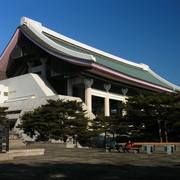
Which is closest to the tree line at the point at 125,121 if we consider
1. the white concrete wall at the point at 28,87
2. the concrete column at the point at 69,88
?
the white concrete wall at the point at 28,87

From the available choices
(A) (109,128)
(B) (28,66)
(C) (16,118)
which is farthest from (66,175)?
(B) (28,66)

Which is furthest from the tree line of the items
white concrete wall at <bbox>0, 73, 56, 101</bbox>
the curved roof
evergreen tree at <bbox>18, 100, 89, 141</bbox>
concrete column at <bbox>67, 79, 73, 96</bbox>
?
concrete column at <bbox>67, 79, 73, 96</bbox>

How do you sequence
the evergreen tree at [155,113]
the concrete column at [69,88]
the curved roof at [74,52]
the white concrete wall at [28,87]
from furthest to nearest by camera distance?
1. the concrete column at [69,88]
2. the white concrete wall at [28,87]
3. the curved roof at [74,52]
4. the evergreen tree at [155,113]

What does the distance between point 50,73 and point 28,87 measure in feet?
14.5

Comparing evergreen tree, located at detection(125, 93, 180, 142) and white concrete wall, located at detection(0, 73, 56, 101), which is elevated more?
white concrete wall, located at detection(0, 73, 56, 101)

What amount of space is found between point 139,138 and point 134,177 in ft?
51.9

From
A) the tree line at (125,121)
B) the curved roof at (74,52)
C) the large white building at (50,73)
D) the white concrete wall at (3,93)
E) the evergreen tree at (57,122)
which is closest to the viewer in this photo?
the tree line at (125,121)

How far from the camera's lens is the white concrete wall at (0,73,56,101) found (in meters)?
28.6

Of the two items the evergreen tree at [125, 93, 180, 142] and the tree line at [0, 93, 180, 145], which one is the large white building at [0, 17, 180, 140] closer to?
the tree line at [0, 93, 180, 145]

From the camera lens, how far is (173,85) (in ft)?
137

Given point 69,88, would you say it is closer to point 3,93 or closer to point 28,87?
point 28,87

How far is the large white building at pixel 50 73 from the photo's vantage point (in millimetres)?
27078

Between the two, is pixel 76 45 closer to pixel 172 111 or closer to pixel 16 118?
pixel 16 118

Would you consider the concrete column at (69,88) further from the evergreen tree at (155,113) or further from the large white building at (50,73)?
the evergreen tree at (155,113)
